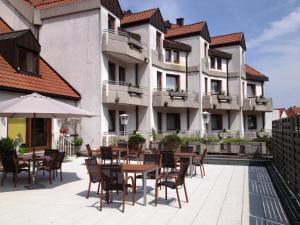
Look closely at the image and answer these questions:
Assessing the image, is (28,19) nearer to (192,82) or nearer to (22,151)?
(22,151)

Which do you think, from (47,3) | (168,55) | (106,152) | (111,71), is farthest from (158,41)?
(106,152)

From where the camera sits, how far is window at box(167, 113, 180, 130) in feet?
88.6

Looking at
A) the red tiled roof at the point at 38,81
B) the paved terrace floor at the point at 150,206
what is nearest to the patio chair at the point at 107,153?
the paved terrace floor at the point at 150,206

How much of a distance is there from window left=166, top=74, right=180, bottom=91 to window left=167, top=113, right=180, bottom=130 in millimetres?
2307

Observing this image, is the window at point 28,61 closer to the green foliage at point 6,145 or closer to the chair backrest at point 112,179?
the green foliage at point 6,145

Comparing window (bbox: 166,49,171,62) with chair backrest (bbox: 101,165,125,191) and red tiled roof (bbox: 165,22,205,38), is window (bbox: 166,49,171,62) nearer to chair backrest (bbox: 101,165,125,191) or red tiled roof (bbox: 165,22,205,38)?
red tiled roof (bbox: 165,22,205,38)

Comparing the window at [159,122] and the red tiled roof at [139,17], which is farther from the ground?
the red tiled roof at [139,17]

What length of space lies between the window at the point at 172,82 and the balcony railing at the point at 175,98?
3.50 ft

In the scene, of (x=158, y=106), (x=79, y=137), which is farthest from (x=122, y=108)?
(x=79, y=137)

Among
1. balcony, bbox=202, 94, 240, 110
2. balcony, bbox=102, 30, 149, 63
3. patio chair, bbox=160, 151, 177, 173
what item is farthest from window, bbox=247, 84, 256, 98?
patio chair, bbox=160, 151, 177, 173

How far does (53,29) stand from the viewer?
21.1m

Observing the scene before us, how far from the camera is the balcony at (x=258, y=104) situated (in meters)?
32.0

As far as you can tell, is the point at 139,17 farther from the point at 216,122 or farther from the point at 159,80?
the point at 216,122

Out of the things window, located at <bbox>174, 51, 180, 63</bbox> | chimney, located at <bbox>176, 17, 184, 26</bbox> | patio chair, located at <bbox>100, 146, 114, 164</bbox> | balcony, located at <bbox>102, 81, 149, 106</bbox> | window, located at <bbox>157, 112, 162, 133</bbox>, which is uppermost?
chimney, located at <bbox>176, 17, 184, 26</bbox>
